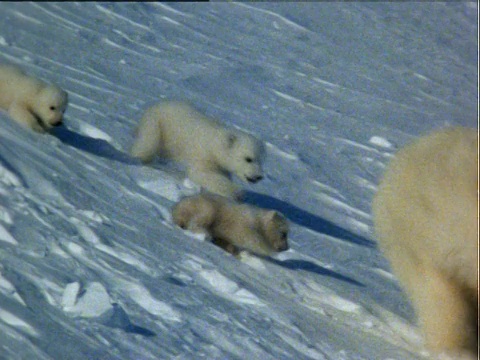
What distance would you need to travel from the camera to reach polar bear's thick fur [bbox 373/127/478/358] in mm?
3215

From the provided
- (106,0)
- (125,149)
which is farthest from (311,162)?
(106,0)

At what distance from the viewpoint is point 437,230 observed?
3279 millimetres

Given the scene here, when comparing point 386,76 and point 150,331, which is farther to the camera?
point 386,76

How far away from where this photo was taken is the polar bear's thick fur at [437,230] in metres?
3.21

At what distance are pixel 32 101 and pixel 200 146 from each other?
0.93m

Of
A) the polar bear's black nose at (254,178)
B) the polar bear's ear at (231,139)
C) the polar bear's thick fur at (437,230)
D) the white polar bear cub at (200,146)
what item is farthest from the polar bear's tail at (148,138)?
the polar bear's thick fur at (437,230)

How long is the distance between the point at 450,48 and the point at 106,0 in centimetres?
336

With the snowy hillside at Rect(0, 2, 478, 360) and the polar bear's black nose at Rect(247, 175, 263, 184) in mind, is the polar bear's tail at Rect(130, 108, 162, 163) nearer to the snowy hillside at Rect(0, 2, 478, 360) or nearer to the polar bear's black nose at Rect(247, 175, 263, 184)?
the snowy hillside at Rect(0, 2, 478, 360)

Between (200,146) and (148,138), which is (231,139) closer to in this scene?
(200,146)

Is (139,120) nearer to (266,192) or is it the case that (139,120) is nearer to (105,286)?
(266,192)

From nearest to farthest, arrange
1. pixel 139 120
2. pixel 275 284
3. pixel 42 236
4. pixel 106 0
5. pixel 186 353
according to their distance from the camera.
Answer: pixel 186 353
pixel 42 236
pixel 275 284
pixel 139 120
pixel 106 0

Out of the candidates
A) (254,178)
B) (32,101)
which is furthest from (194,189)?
(32,101)

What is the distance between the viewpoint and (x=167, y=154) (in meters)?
5.91

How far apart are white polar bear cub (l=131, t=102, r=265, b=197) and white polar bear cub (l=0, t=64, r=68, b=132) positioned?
46 cm
